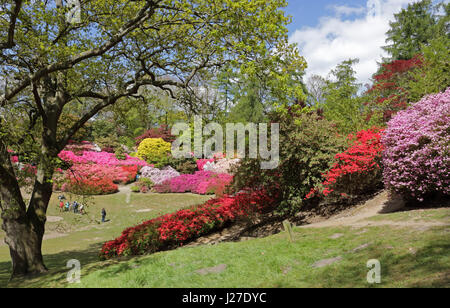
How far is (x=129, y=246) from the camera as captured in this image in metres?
9.91

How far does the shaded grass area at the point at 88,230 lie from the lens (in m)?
7.51

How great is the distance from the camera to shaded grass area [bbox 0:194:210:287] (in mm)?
7511

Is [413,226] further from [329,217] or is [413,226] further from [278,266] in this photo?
[329,217]

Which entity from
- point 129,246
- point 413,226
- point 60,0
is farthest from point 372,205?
point 60,0

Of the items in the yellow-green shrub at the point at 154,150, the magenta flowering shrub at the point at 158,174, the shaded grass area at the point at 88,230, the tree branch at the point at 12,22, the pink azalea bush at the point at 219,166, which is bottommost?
the shaded grass area at the point at 88,230

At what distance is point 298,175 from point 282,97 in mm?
4273

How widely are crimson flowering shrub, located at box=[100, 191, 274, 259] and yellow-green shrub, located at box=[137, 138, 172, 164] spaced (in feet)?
55.8

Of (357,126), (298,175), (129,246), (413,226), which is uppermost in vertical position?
(357,126)

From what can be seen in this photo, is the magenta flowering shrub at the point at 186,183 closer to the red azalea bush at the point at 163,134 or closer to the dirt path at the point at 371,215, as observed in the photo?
the red azalea bush at the point at 163,134

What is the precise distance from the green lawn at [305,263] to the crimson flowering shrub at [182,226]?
2.47 meters

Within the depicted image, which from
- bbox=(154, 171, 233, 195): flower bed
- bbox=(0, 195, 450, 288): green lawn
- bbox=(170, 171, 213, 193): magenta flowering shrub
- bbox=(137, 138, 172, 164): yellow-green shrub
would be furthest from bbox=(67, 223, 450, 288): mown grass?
bbox=(137, 138, 172, 164): yellow-green shrub

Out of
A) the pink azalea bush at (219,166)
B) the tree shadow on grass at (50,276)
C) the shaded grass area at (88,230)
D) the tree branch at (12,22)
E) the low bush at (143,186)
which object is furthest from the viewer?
the pink azalea bush at (219,166)

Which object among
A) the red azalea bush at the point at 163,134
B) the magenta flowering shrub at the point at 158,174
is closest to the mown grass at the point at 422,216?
the magenta flowering shrub at the point at 158,174
